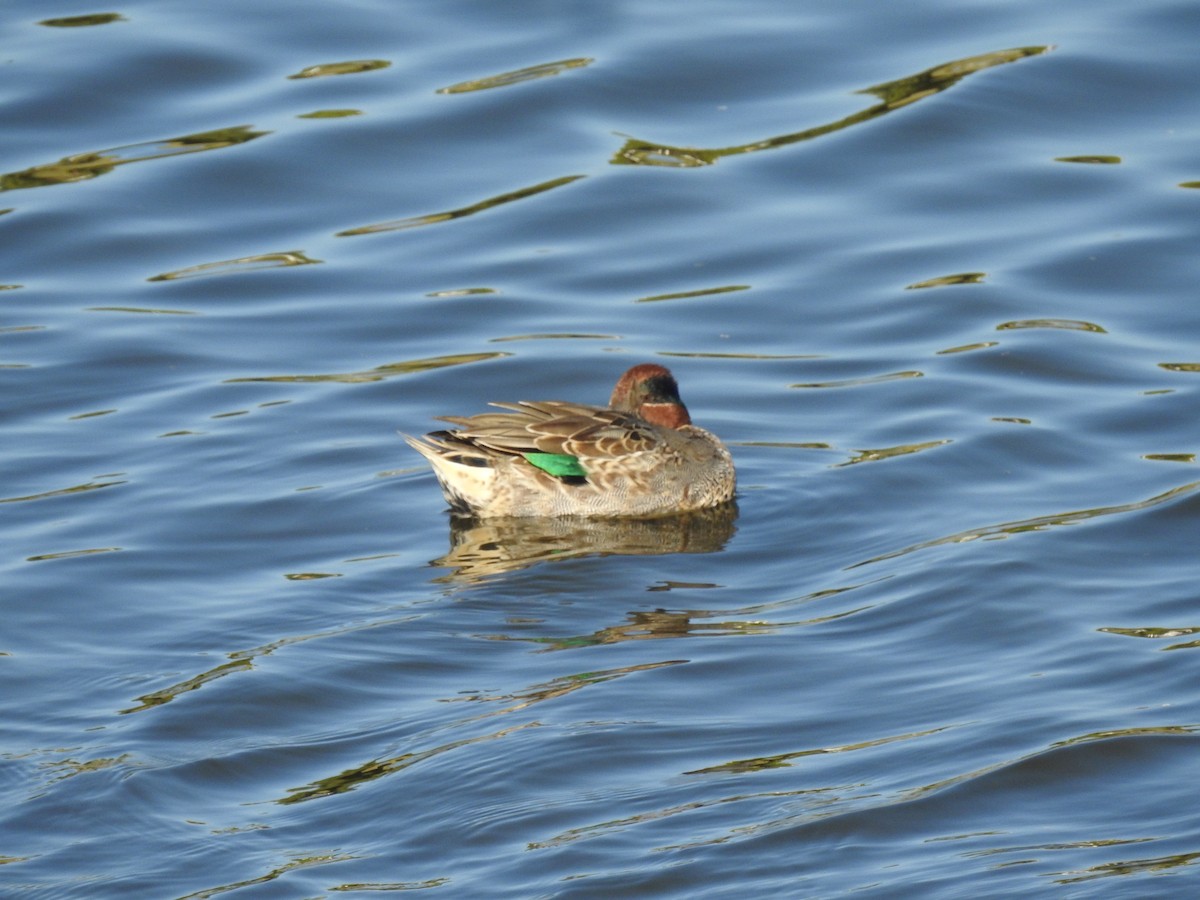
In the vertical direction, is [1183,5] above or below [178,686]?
above

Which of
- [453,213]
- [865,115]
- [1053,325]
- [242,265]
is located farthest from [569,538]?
[865,115]

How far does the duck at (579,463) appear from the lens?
35.8 ft

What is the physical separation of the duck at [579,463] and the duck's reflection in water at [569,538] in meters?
0.07

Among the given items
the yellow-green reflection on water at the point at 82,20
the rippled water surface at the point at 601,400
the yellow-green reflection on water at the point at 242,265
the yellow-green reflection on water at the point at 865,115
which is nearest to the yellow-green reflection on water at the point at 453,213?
the rippled water surface at the point at 601,400

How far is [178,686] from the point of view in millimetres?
8242

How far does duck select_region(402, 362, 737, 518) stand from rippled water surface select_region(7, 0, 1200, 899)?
A: 17cm

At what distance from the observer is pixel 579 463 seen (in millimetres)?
11023

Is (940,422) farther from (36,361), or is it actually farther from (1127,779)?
(36,361)

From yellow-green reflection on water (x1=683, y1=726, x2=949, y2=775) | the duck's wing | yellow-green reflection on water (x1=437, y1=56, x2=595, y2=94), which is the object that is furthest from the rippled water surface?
the duck's wing

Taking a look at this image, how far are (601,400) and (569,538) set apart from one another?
214 cm

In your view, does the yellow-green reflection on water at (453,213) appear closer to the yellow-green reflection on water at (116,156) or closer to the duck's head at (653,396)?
the yellow-green reflection on water at (116,156)

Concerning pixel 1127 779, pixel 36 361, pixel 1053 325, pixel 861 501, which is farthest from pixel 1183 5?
pixel 1127 779

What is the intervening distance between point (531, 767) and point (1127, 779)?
2065mm

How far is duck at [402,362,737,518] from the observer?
10906mm
